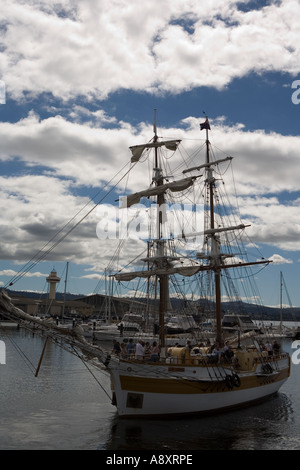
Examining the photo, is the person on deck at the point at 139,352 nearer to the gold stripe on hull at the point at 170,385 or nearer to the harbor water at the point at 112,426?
the gold stripe on hull at the point at 170,385

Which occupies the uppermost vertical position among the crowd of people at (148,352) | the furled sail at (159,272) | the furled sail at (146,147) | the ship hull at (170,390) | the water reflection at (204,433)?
the furled sail at (146,147)

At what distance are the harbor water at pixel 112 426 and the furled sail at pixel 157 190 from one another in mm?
13561

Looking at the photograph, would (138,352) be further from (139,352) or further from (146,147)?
(146,147)

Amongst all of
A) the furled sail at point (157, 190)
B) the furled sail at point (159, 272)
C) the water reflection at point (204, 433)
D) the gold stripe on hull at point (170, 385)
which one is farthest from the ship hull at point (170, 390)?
the furled sail at point (157, 190)

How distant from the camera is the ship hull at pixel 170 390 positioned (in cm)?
2255

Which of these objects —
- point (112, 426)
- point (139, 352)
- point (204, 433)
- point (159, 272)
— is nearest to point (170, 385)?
point (139, 352)

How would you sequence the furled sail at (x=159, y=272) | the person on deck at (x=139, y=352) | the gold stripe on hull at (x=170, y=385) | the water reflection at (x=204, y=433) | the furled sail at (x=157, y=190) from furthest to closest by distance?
1. the furled sail at (x=157, y=190)
2. the furled sail at (x=159, y=272)
3. the person on deck at (x=139, y=352)
4. the gold stripe on hull at (x=170, y=385)
5. the water reflection at (x=204, y=433)

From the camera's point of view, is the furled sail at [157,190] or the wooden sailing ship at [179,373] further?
the furled sail at [157,190]

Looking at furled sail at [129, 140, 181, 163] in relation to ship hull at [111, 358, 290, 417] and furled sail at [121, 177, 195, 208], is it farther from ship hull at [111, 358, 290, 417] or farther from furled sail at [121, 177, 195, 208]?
ship hull at [111, 358, 290, 417]

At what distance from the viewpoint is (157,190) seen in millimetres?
31484

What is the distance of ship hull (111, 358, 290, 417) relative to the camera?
22.5 metres

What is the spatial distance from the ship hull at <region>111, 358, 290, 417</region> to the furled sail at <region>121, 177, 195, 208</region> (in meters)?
12.5

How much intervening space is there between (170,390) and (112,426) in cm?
327

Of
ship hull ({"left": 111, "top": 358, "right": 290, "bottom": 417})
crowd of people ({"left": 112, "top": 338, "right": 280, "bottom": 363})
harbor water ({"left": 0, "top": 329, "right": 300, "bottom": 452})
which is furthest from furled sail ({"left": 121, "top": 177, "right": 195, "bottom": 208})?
harbor water ({"left": 0, "top": 329, "right": 300, "bottom": 452})
